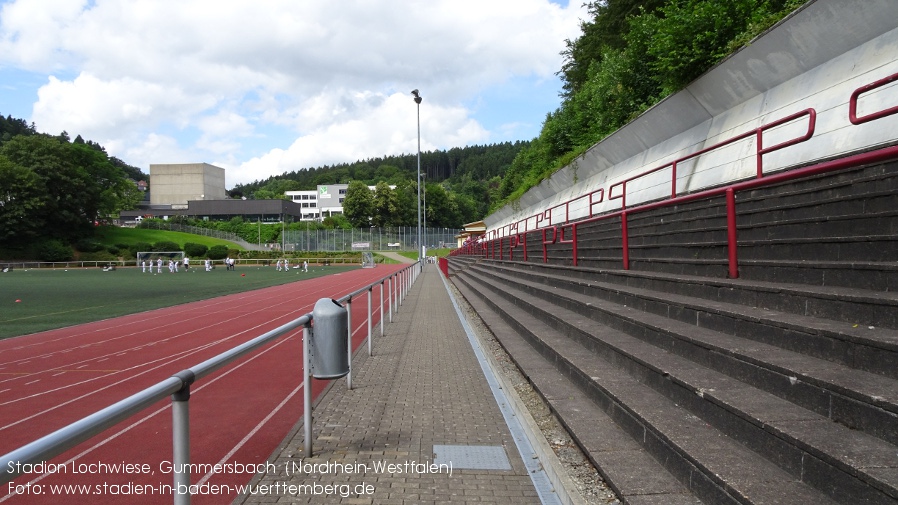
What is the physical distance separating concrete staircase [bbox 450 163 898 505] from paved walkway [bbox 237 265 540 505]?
0.63m

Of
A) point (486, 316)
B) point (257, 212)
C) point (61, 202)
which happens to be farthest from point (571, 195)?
point (257, 212)

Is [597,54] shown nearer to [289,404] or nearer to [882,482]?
[289,404]

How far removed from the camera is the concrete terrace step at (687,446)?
2656mm

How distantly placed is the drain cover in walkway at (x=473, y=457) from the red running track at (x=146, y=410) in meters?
1.39

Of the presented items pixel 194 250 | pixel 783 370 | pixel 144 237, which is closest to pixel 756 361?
pixel 783 370

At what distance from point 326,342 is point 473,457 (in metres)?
1.50

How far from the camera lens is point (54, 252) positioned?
66.2 meters

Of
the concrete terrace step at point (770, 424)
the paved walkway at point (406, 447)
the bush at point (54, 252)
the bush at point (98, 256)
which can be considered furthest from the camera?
the bush at point (98, 256)

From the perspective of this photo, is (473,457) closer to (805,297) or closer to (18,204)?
(805,297)

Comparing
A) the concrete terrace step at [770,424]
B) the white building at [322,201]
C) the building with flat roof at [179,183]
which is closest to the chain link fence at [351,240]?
the building with flat roof at [179,183]

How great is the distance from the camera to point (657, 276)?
6.41 meters

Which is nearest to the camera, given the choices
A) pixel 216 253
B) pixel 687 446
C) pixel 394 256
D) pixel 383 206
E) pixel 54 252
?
pixel 687 446

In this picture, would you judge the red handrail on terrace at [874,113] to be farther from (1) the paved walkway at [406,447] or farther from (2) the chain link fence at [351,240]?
(2) the chain link fence at [351,240]

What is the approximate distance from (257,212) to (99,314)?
10053cm
